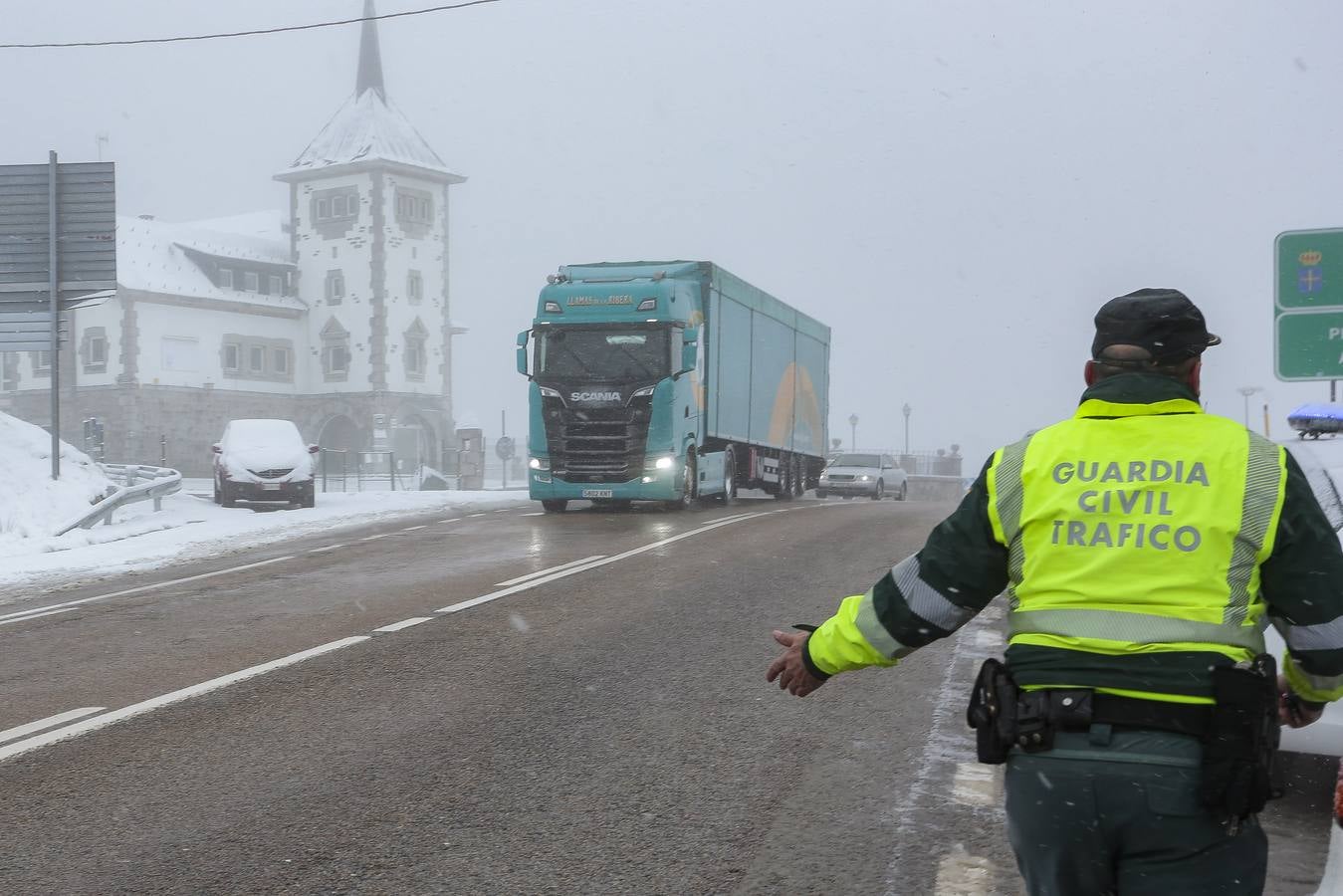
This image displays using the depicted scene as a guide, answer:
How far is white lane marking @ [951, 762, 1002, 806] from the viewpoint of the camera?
5.56 metres

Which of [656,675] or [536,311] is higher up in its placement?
[536,311]

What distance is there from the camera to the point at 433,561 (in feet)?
48.4

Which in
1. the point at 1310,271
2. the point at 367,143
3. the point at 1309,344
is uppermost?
the point at 367,143

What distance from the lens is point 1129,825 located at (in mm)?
2436

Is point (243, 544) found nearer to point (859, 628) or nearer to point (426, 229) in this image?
point (859, 628)

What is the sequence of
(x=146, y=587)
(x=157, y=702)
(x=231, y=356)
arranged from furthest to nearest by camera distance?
(x=231, y=356) < (x=146, y=587) < (x=157, y=702)

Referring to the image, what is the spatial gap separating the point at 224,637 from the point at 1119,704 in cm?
802

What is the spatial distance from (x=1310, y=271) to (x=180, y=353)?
6308 cm

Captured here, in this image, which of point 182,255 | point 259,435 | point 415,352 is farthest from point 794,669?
point 182,255

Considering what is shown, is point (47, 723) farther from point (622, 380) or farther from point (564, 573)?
point (622, 380)

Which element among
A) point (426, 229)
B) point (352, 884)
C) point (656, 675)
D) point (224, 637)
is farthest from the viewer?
point (426, 229)

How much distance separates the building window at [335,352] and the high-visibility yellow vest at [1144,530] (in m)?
73.5

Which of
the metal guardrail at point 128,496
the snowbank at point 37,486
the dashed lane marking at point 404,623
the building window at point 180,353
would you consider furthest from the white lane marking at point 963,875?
the building window at point 180,353

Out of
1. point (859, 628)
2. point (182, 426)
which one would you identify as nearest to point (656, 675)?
point (859, 628)
